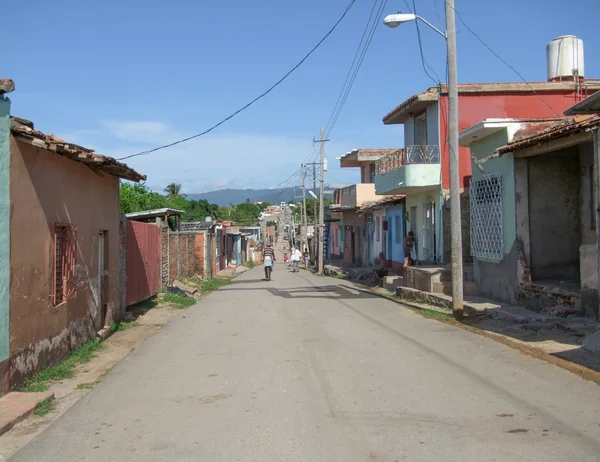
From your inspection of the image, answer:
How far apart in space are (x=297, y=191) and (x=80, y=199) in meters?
71.1

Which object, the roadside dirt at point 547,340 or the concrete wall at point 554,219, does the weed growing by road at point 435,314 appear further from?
the concrete wall at point 554,219

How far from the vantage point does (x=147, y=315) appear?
669 inches

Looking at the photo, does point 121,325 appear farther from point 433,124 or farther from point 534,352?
point 433,124

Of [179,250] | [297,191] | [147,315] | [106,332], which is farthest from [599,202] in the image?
[297,191]

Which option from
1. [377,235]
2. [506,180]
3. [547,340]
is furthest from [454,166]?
[377,235]

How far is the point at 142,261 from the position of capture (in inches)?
718

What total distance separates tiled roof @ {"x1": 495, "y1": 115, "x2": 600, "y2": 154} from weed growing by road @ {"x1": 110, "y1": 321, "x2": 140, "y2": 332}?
31.9 feet

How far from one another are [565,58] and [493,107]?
117 inches

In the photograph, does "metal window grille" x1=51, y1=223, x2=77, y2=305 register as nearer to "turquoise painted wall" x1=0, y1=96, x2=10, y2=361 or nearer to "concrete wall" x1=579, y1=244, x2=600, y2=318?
"turquoise painted wall" x1=0, y1=96, x2=10, y2=361

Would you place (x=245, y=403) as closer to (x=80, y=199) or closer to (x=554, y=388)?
(x=554, y=388)

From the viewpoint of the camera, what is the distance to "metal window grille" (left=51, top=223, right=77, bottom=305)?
1003 cm

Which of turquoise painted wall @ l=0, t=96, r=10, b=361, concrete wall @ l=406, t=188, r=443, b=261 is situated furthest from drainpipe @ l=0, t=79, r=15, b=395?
concrete wall @ l=406, t=188, r=443, b=261

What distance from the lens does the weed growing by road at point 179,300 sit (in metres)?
20.0

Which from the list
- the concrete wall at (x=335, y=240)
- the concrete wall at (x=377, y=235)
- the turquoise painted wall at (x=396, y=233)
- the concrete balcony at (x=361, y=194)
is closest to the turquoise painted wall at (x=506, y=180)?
the turquoise painted wall at (x=396, y=233)
